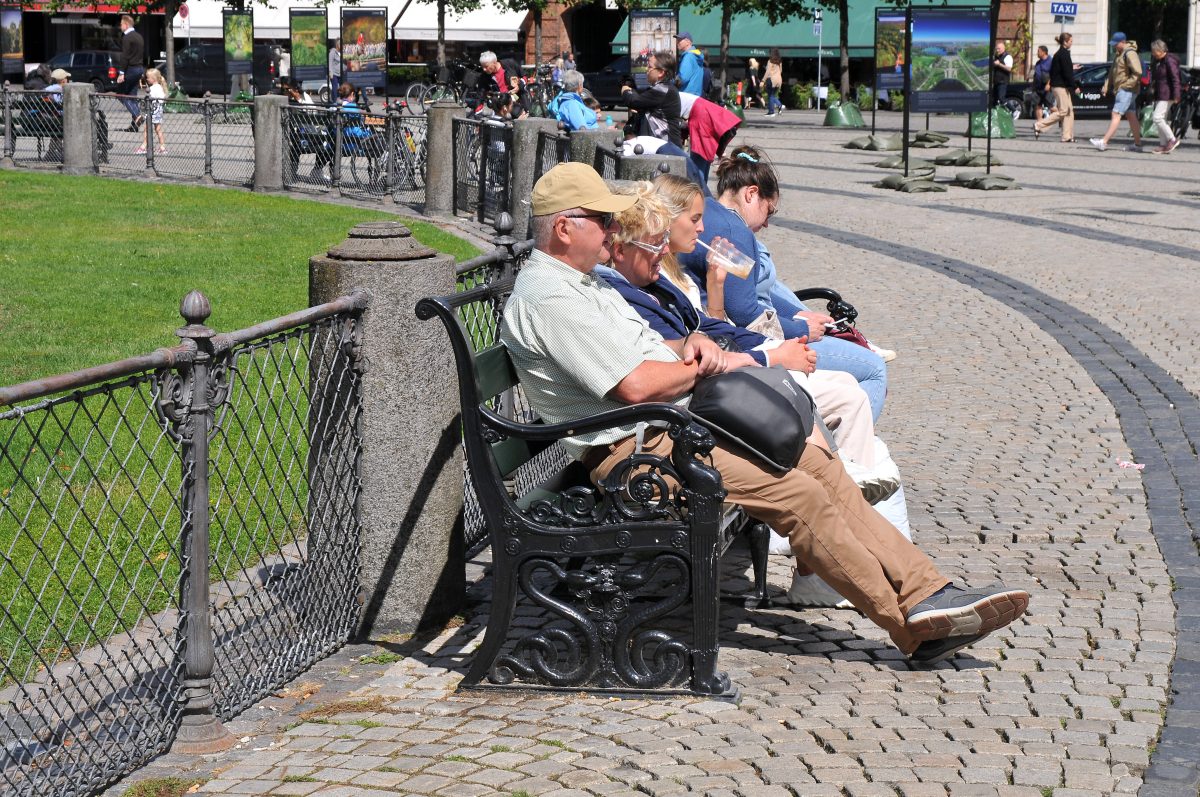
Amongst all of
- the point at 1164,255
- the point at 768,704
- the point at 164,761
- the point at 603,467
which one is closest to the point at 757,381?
the point at 603,467

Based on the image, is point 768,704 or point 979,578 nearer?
point 768,704

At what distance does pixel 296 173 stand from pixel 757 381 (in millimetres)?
15777

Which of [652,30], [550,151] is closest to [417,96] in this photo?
[652,30]

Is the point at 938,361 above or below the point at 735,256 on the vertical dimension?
below

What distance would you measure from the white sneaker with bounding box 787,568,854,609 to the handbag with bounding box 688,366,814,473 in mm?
786

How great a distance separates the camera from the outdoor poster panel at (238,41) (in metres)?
33.9

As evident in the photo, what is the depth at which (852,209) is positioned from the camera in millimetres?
18000

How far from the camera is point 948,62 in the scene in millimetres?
21438

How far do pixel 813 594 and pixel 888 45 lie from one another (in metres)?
19.5

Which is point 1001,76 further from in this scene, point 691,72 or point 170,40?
point 170,40

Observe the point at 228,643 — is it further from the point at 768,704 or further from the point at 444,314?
the point at 768,704

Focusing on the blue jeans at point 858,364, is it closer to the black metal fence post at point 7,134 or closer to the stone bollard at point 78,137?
the stone bollard at point 78,137

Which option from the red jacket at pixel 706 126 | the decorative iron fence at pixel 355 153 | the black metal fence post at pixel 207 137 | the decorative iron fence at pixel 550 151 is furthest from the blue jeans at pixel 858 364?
the black metal fence post at pixel 207 137

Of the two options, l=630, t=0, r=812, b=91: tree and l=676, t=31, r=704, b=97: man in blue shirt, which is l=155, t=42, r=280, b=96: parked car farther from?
l=676, t=31, r=704, b=97: man in blue shirt
